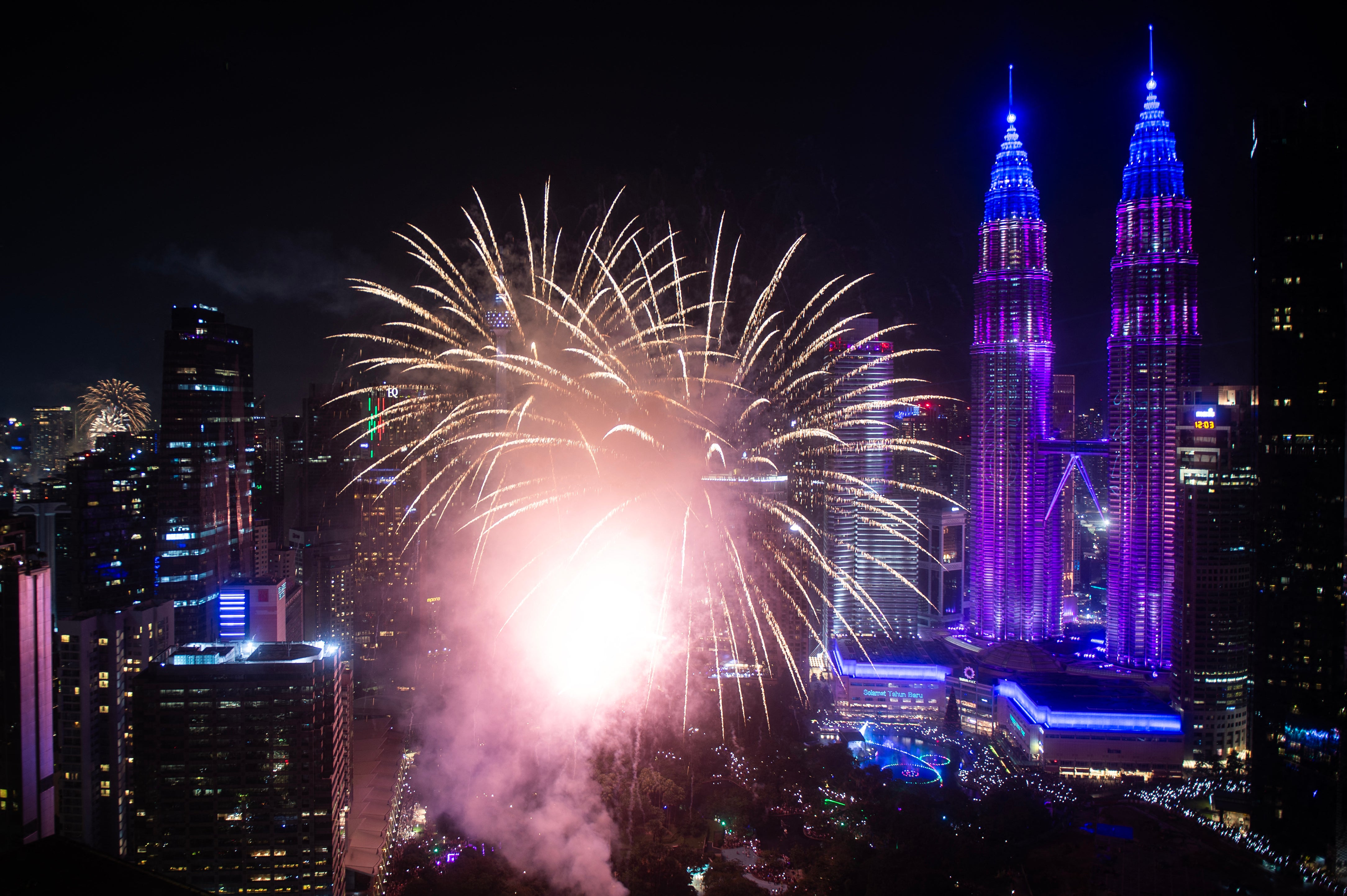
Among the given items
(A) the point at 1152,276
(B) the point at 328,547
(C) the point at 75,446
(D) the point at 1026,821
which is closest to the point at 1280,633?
(D) the point at 1026,821

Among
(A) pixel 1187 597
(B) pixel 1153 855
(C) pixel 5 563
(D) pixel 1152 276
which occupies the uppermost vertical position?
(D) pixel 1152 276

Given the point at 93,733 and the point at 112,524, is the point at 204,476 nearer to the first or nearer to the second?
the point at 112,524

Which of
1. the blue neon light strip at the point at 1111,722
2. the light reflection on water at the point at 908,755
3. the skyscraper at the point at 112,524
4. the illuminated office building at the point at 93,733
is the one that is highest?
the skyscraper at the point at 112,524

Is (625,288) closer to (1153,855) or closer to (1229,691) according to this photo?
(1153,855)

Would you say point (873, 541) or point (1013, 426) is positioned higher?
point (1013, 426)

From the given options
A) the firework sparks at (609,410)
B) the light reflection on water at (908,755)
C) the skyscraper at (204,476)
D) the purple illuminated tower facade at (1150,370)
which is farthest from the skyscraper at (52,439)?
the purple illuminated tower facade at (1150,370)

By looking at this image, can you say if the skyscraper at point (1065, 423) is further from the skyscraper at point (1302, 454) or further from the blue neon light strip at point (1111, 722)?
the skyscraper at point (1302, 454)

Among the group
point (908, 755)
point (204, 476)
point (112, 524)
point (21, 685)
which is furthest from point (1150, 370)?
point (112, 524)
